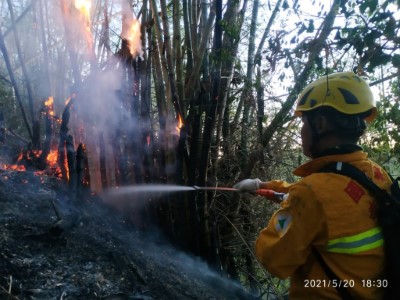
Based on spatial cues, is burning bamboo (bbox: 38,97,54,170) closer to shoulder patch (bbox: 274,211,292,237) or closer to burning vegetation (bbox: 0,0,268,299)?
burning vegetation (bbox: 0,0,268,299)

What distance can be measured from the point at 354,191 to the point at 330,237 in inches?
10.8

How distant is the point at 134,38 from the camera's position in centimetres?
495

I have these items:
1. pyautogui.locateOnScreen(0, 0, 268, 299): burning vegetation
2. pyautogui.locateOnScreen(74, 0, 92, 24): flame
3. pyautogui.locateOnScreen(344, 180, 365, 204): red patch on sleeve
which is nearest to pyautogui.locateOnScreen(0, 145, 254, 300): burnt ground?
pyautogui.locateOnScreen(0, 0, 268, 299): burning vegetation

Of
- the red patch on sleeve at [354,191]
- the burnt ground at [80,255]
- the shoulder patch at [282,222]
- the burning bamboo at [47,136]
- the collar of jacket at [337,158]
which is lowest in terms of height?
the burnt ground at [80,255]

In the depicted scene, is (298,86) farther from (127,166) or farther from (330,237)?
(330,237)

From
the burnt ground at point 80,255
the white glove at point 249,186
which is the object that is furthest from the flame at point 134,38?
the white glove at point 249,186

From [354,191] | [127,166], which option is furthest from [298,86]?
[354,191]

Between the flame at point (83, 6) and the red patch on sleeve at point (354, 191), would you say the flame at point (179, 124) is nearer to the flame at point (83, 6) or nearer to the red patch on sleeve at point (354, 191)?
the flame at point (83, 6)

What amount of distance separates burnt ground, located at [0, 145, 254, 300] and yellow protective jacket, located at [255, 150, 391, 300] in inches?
63.9

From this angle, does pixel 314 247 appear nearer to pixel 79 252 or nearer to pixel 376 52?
pixel 376 52

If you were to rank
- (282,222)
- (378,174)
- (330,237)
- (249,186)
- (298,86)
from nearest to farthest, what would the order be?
(330,237) < (282,222) < (378,174) < (249,186) < (298,86)

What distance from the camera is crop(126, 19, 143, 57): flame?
16.0ft

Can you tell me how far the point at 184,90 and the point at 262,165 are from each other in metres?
1.80

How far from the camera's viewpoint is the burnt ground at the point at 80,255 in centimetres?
272
